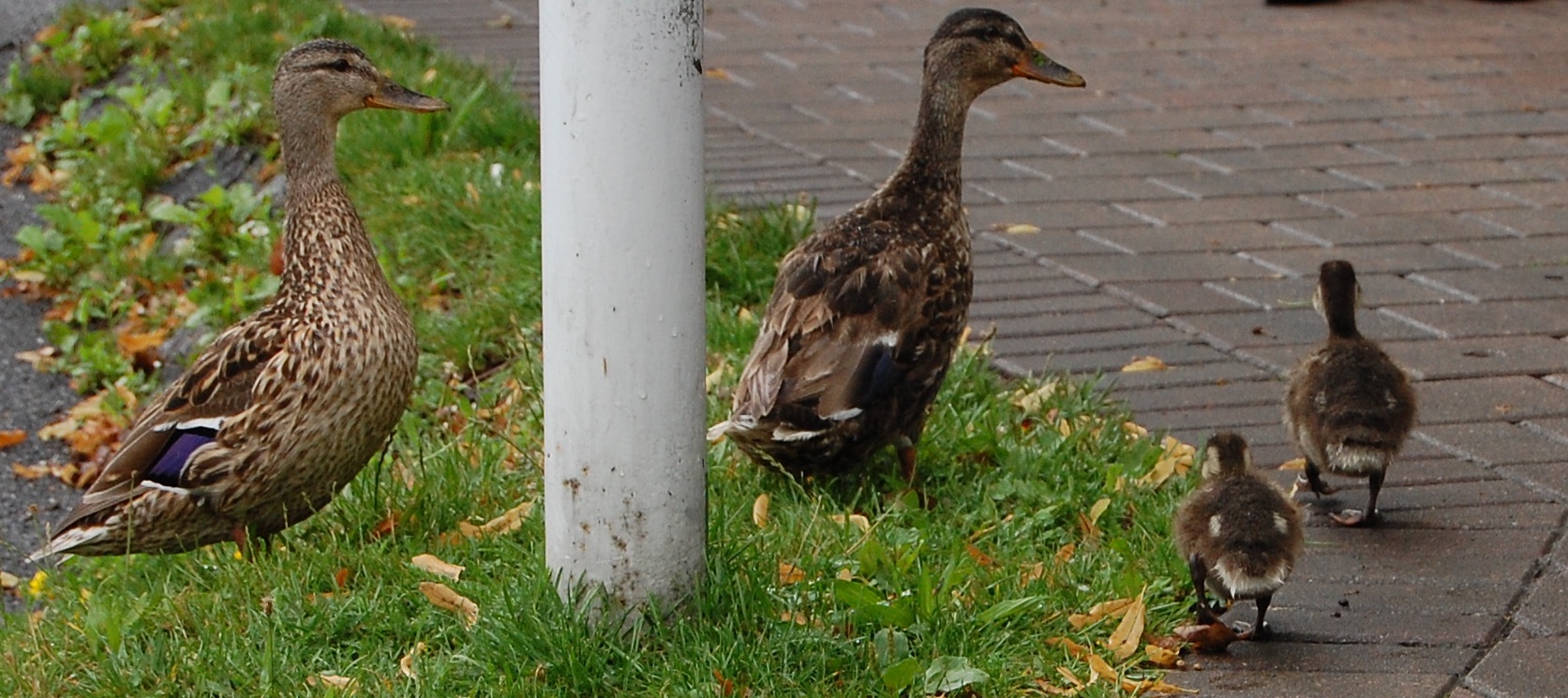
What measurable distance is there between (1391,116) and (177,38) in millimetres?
5977

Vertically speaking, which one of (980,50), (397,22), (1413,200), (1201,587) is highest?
(980,50)

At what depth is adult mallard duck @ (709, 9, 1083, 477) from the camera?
4730mm

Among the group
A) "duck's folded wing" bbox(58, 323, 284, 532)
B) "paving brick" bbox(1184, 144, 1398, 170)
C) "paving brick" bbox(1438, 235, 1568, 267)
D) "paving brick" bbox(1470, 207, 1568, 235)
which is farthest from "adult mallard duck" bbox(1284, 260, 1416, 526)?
"paving brick" bbox(1184, 144, 1398, 170)

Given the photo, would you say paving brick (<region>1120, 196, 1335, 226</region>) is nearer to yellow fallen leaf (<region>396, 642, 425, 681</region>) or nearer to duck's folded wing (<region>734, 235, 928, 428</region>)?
duck's folded wing (<region>734, 235, 928, 428</region>)

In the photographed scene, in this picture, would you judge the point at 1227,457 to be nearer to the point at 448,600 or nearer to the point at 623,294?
the point at 623,294

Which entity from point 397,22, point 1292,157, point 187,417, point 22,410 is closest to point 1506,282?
point 1292,157

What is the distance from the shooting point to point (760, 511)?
187 inches

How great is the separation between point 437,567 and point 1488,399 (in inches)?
116

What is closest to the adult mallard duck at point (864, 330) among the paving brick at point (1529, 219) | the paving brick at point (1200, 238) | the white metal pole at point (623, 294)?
the white metal pole at point (623, 294)

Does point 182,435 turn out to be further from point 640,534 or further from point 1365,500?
point 1365,500

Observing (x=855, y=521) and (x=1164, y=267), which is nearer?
(x=855, y=521)

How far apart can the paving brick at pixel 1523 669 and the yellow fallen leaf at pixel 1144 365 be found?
6.17ft

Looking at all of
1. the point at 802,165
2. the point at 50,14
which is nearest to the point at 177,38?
the point at 50,14

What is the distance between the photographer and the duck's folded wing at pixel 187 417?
15.5 ft
